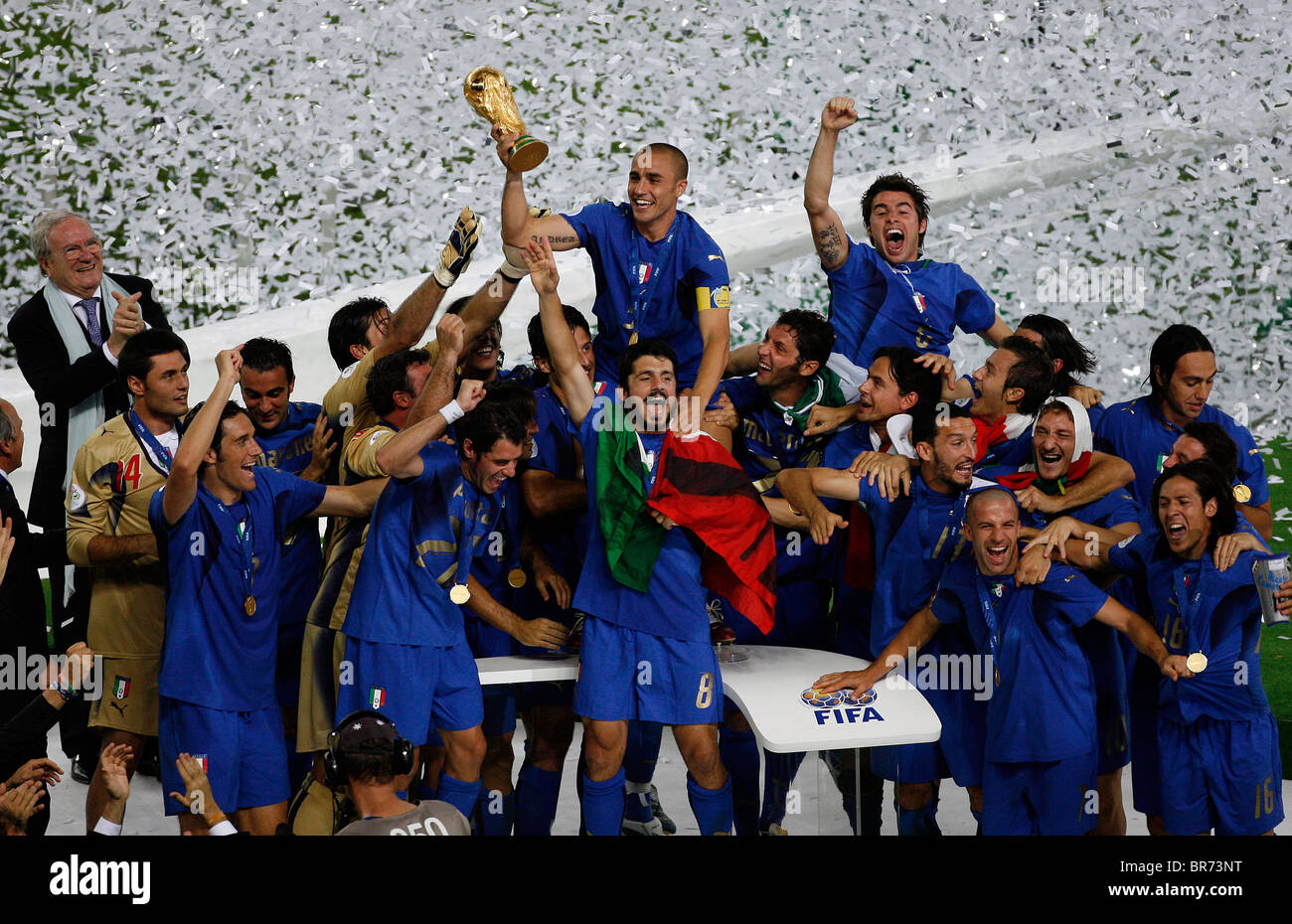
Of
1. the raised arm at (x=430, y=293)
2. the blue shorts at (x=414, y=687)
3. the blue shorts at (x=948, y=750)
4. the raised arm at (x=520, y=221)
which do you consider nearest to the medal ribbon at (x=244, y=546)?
the blue shorts at (x=414, y=687)

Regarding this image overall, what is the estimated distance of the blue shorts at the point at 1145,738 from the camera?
4.59 meters

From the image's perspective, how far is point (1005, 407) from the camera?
16.6 ft

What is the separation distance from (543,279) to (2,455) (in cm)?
165

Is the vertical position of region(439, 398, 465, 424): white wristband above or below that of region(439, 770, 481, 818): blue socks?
above

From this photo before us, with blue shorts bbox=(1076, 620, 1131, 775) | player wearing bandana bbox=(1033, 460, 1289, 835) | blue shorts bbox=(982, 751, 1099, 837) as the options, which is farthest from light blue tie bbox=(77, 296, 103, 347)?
player wearing bandana bbox=(1033, 460, 1289, 835)

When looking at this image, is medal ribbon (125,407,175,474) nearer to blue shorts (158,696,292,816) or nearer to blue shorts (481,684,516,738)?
blue shorts (158,696,292,816)

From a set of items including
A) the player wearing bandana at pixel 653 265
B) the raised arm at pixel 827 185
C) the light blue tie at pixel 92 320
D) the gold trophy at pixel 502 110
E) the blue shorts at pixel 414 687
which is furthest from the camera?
the light blue tie at pixel 92 320

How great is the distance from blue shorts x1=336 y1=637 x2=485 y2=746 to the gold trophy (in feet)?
4.69

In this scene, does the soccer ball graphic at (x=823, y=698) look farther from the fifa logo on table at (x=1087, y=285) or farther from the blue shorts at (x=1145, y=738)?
the fifa logo on table at (x=1087, y=285)

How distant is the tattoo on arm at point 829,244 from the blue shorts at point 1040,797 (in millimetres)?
1919

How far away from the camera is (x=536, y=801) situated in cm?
480

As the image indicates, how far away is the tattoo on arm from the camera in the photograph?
211 inches
